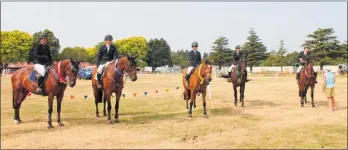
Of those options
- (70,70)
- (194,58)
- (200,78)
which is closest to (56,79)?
(70,70)

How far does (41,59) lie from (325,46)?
80.8 m

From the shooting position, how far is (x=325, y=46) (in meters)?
78.8

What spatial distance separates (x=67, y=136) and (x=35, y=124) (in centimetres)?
286

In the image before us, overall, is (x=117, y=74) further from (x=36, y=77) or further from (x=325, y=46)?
(x=325, y=46)

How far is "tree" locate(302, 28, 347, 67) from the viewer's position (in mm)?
78438

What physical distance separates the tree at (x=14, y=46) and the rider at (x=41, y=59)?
82.2 meters

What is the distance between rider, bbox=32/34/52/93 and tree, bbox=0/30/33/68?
82.2m

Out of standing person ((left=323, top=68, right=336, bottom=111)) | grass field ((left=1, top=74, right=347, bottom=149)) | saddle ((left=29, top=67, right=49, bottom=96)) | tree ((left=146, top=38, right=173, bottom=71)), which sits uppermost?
tree ((left=146, top=38, right=173, bottom=71))

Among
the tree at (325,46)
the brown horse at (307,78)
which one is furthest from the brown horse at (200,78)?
the tree at (325,46)

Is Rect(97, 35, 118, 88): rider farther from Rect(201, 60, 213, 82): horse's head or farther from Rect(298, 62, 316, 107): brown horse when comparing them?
Rect(298, 62, 316, 107): brown horse

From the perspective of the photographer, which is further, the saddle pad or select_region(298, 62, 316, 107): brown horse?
select_region(298, 62, 316, 107): brown horse

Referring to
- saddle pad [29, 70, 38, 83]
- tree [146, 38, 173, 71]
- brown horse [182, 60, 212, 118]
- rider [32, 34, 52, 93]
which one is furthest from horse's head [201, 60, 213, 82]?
tree [146, 38, 173, 71]

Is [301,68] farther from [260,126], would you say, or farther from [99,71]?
[99,71]

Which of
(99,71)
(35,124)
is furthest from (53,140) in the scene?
(99,71)
